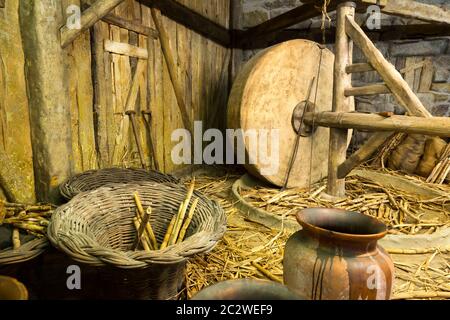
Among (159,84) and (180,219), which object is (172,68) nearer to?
(159,84)

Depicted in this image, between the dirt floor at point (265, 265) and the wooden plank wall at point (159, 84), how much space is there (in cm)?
136

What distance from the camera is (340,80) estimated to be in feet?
9.66

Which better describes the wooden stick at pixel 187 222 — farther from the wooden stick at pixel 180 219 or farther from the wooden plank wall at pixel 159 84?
the wooden plank wall at pixel 159 84

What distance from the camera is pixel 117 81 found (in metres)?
2.95

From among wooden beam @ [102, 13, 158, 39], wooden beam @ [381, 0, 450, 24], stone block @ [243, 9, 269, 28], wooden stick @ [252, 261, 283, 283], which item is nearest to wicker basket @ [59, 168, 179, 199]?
wooden stick @ [252, 261, 283, 283]

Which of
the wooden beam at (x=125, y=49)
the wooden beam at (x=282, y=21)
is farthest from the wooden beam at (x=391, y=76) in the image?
the wooden beam at (x=125, y=49)

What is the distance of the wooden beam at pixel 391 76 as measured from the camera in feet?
7.77

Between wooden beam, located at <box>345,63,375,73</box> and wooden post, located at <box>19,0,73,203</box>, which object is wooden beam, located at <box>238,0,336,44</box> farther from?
wooden post, located at <box>19,0,73,203</box>

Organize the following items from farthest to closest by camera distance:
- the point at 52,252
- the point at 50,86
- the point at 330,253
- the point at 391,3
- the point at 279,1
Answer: the point at 279,1
the point at 391,3
the point at 50,86
the point at 52,252
the point at 330,253

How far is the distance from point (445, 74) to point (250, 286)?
4.77m

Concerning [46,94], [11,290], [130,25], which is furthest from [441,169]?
[11,290]

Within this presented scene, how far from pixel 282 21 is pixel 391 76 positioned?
2370mm
